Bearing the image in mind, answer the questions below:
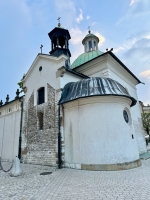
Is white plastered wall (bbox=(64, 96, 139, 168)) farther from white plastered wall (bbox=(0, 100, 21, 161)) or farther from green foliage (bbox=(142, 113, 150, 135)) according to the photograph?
green foliage (bbox=(142, 113, 150, 135))

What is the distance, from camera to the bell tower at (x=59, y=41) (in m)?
12.8

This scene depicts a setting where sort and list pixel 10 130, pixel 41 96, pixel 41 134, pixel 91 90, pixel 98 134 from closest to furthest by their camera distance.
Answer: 1. pixel 98 134
2. pixel 91 90
3. pixel 41 134
4. pixel 41 96
5. pixel 10 130

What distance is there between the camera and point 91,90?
8461 millimetres

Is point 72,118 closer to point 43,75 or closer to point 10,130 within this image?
point 43,75

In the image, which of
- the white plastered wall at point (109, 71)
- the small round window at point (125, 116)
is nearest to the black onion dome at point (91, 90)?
the small round window at point (125, 116)

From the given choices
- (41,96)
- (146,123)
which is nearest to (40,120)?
(41,96)

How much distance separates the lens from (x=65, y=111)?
904 cm

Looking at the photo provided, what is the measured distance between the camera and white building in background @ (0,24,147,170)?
7.49 m

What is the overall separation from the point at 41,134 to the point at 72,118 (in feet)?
9.45

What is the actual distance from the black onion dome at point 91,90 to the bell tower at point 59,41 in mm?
4591

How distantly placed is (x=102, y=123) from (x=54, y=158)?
12.0 ft

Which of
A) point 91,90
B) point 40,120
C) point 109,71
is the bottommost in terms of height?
point 40,120

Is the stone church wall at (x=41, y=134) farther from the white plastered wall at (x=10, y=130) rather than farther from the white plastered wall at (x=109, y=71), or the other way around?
the white plastered wall at (x=109, y=71)

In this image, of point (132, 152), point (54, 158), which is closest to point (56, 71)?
point (54, 158)
